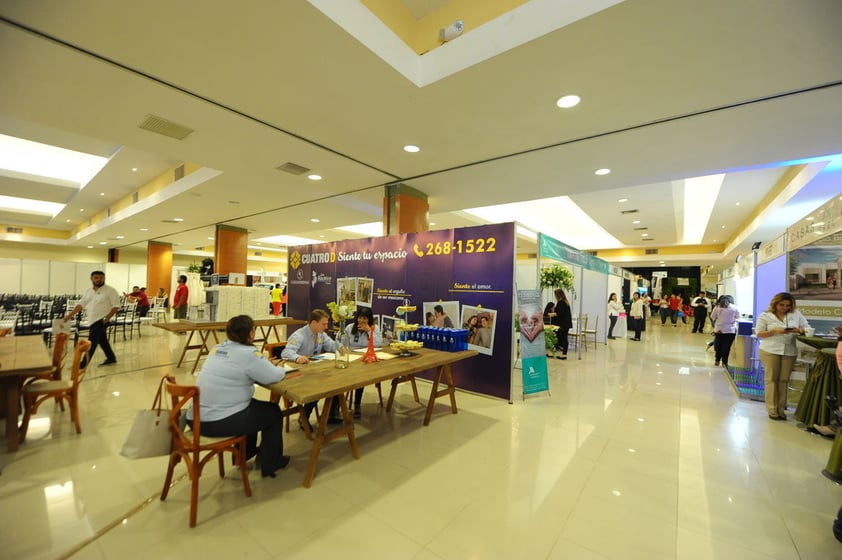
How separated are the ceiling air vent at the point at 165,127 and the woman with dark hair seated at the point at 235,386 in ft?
9.02

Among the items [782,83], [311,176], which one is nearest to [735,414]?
[782,83]

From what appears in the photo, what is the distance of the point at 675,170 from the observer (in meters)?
4.67

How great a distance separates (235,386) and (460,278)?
3.27 meters

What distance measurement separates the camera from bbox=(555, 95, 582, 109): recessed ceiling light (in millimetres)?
3023

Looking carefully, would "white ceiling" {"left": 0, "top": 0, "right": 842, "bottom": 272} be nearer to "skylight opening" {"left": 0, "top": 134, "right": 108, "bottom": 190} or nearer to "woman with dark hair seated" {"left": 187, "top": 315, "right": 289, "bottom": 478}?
"skylight opening" {"left": 0, "top": 134, "right": 108, "bottom": 190}

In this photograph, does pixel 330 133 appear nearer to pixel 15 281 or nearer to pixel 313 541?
pixel 313 541

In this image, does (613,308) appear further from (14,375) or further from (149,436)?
(14,375)

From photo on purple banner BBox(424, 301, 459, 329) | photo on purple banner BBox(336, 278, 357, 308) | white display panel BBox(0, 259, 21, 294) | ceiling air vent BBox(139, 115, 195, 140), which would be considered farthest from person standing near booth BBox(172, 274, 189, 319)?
white display panel BBox(0, 259, 21, 294)

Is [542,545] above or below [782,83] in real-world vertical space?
below

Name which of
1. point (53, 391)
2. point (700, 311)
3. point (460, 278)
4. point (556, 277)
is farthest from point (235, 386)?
point (700, 311)

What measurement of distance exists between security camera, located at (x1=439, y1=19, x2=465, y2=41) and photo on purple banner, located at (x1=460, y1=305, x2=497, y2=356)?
312 centimetres

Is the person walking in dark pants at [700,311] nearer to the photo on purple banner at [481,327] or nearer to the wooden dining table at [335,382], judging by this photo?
the photo on purple banner at [481,327]

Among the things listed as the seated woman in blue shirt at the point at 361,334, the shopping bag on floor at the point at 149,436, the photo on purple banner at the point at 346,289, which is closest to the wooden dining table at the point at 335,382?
the seated woman in blue shirt at the point at 361,334

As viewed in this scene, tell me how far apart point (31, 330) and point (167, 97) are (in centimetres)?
828
